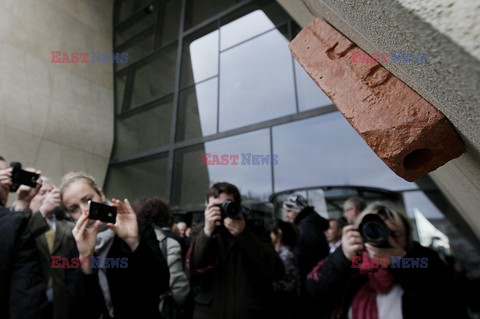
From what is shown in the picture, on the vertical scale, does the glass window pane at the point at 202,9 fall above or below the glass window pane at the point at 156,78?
above

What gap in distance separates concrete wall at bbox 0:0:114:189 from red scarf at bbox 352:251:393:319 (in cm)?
712

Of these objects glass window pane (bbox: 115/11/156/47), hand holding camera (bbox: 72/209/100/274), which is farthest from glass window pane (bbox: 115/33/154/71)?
hand holding camera (bbox: 72/209/100/274)

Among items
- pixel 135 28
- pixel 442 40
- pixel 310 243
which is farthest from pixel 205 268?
pixel 135 28

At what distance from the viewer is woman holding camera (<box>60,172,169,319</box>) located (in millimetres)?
1574

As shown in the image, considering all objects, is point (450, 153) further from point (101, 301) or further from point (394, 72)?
point (101, 301)

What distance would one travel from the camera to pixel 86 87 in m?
7.84

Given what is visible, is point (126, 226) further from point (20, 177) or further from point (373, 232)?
point (373, 232)

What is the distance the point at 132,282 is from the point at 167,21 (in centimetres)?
823

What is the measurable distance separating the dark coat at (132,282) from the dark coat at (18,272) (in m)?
0.17

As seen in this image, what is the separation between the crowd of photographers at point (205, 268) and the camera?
1412 mm

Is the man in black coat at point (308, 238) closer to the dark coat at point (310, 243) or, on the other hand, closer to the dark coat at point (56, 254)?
the dark coat at point (310, 243)

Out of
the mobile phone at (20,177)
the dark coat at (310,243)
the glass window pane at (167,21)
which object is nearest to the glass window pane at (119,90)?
the glass window pane at (167,21)

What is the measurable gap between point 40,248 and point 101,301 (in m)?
0.46

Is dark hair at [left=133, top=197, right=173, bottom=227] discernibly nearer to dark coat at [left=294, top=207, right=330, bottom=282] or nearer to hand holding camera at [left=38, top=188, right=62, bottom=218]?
hand holding camera at [left=38, top=188, right=62, bottom=218]
